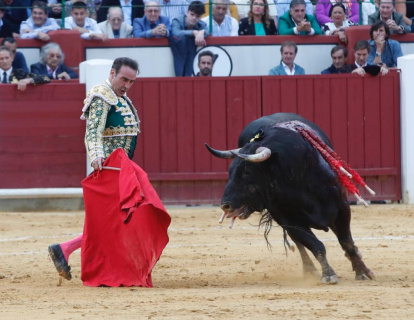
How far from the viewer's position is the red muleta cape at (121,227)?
19.1 feet

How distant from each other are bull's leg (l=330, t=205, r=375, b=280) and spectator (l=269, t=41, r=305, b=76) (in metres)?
4.54

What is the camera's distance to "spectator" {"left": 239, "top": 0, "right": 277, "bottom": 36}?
439 inches

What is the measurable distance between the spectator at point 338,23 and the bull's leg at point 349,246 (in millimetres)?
5272

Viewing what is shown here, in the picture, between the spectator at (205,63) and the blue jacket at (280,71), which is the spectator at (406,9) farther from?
the spectator at (205,63)

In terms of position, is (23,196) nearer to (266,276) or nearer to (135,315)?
(266,276)

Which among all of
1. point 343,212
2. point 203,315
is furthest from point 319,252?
point 203,315

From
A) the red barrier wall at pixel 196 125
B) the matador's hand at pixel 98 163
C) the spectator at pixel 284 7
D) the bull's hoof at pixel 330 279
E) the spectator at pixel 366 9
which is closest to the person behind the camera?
the bull's hoof at pixel 330 279

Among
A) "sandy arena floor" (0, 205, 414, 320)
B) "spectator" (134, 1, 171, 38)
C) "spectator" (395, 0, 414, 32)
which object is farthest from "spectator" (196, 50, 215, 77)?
"spectator" (395, 0, 414, 32)

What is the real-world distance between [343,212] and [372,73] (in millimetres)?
4854

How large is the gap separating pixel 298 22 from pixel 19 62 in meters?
2.88

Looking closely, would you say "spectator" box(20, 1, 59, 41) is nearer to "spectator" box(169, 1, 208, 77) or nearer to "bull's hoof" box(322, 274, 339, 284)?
"spectator" box(169, 1, 208, 77)

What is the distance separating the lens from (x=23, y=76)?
10570mm

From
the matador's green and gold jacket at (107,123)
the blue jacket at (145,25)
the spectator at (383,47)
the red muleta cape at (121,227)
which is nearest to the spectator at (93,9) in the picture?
the blue jacket at (145,25)

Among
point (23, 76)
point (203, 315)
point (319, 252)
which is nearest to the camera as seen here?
point (203, 315)
